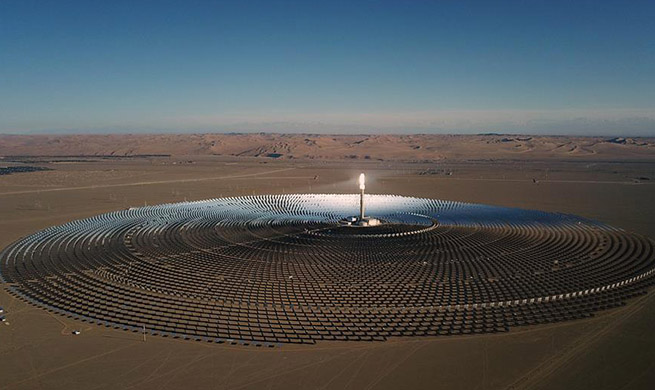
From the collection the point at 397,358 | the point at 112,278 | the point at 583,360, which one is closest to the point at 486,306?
the point at 583,360

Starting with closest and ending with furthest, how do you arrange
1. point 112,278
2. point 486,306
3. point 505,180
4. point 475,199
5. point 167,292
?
point 486,306 → point 167,292 → point 112,278 → point 475,199 → point 505,180

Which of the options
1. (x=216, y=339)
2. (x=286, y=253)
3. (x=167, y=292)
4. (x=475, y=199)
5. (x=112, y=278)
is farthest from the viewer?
(x=475, y=199)

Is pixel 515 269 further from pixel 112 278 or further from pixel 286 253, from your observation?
pixel 112 278

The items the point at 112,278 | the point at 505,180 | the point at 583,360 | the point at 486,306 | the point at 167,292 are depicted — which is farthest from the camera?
the point at 505,180

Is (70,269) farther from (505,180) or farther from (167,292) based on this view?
(505,180)

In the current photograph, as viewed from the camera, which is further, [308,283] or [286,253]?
[286,253]

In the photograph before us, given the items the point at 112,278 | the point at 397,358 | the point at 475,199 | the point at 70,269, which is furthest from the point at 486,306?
the point at 475,199
